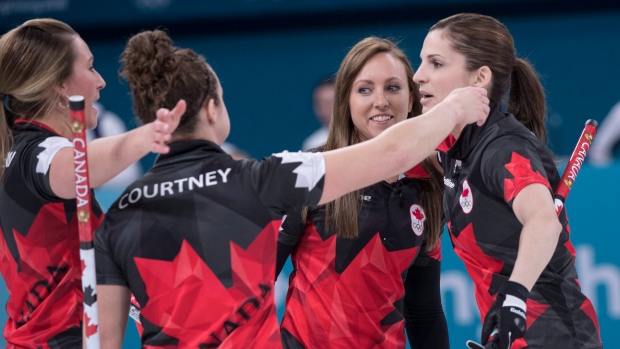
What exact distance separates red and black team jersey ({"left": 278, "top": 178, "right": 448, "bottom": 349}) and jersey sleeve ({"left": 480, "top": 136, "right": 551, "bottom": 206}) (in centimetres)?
64

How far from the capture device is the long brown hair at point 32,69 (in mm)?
Result: 3088

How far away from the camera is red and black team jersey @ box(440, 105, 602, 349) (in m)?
3.01

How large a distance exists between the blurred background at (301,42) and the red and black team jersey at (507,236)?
Answer: 5169 mm

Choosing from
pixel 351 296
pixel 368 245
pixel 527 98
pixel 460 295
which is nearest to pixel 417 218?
pixel 368 245

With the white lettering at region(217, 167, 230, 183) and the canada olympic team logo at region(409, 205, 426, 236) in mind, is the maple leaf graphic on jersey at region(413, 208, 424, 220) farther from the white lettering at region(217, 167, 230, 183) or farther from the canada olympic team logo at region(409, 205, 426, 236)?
the white lettering at region(217, 167, 230, 183)

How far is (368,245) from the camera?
356 cm

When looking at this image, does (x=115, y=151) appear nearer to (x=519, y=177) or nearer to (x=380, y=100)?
(x=519, y=177)

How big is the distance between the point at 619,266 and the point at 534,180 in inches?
114

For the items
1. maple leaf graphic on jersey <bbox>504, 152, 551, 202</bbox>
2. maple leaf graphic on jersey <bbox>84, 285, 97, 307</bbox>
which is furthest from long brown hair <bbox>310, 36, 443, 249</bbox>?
maple leaf graphic on jersey <bbox>84, 285, 97, 307</bbox>

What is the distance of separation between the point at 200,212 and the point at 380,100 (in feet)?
4.35

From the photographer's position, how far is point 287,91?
985cm

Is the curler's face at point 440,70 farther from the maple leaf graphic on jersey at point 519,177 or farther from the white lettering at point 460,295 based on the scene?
the white lettering at point 460,295

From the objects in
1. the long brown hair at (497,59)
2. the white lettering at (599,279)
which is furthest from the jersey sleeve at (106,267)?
the white lettering at (599,279)

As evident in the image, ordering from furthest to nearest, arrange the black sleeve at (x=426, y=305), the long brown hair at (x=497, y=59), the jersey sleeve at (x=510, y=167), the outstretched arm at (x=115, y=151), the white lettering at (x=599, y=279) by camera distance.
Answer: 1. the white lettering at (x=599, y=279)
2. the black sleeve at (x=426, y=305)
3. the long brown hair at (x=497, y=59)
4. the jersey sleeve at (x=510, y=167)
5. the outstretched arm at (x=115, y=151)
